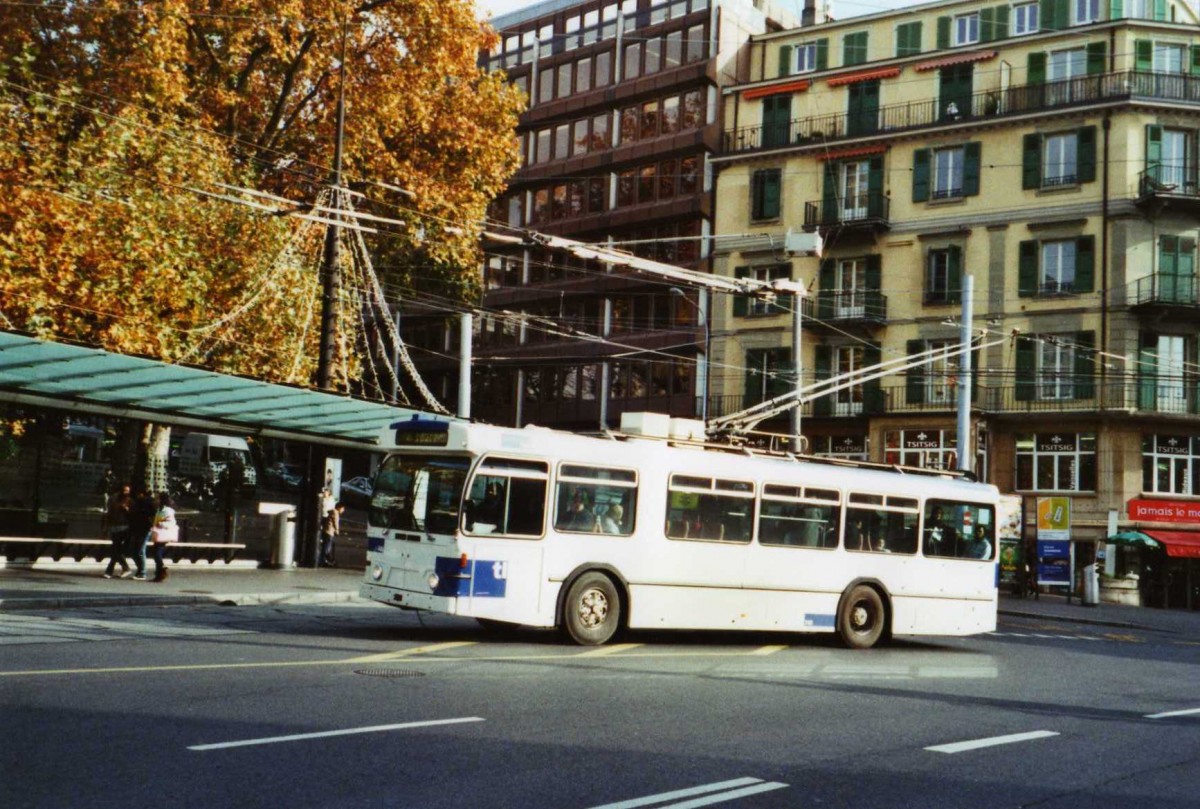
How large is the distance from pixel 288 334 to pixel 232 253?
220 centimetres

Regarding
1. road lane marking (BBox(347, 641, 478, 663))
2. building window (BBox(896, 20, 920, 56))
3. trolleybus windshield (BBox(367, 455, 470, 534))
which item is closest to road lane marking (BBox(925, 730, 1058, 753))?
road lane marking (BBox(347, 641, 478, 663))

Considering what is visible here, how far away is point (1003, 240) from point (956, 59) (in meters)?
7.18

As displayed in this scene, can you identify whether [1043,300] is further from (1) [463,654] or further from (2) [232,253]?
(1) [463,654]

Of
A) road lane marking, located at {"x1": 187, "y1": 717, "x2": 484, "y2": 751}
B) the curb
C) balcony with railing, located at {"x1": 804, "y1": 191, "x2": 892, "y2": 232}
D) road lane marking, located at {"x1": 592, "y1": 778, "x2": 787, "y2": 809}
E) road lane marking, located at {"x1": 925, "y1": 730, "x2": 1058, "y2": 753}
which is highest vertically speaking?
balcony with railing, located at {"x1": 804, "y1": 191, "x2": 892, "y2": 232}

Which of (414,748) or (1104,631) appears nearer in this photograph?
(414,748)

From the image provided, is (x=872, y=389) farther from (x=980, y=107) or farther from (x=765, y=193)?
(x=980, y=107)

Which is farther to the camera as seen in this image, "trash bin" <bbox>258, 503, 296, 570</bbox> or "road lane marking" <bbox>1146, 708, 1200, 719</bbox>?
"trash bin" <bbox>258, 503, 296, 570</bbox>

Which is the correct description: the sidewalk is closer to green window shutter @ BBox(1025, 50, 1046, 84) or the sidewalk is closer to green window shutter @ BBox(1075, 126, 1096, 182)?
green window shutter @ BBox(1075, 126, 1096, 182)

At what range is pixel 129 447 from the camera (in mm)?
28156

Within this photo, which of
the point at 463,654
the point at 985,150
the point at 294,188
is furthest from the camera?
the point at 985,150

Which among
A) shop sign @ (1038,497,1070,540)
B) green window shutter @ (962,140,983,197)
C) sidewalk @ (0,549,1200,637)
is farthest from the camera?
green window shutter @ (962,140,983,197)

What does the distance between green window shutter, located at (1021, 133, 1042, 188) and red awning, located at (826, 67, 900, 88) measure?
19.4 ft

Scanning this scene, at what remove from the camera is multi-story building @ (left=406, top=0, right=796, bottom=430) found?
180 ft

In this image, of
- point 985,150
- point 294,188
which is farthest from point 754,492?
point 985,150
